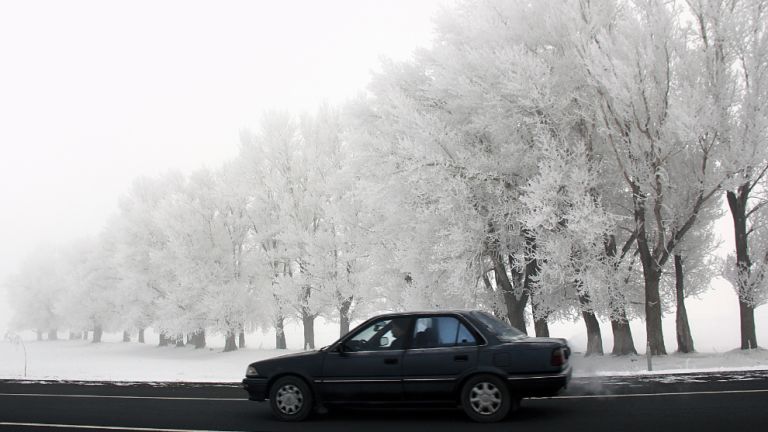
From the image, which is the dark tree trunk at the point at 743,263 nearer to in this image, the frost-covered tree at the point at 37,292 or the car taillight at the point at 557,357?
the car taillight at the point at 557,357

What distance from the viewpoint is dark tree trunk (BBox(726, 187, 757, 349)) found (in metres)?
19.5

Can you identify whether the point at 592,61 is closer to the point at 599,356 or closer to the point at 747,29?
the point at 747,29

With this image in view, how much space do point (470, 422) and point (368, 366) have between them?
1617 millimetres

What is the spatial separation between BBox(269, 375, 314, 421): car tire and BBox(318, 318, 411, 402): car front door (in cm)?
27

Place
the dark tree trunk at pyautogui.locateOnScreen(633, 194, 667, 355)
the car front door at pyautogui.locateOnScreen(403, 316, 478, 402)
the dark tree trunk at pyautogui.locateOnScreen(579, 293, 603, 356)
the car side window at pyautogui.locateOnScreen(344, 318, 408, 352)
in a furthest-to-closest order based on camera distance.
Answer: the dark tree trunk at pyautogui.locateOnScreen(579, 293, 603, 356)
the dark tree trunk at pyautogui.locateOnScreen(633, 194, 667, 355)
the car side window at pyautogui.locateOnScreen(344, 318, 408, 352)
the car front door at pyautogui.locateOnScreen(403, 316, 478, 402)

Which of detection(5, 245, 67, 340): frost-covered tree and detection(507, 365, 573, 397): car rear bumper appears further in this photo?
detection(5, 245, 67, 340): frost-covered tree

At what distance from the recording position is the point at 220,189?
3938cm

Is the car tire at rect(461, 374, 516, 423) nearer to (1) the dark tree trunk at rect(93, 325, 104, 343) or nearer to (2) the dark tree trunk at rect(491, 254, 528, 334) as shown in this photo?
(2) the dark tree trunk at rect(491, 254, 528, 334)

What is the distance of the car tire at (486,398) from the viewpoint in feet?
28.8

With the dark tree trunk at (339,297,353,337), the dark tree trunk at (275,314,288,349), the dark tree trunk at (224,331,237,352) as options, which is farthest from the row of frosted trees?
the dark tree trunk at (224,331,237,352)

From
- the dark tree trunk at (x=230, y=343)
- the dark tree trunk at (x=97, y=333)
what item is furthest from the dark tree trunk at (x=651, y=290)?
the dark tree trunk at (x=97, y=333)

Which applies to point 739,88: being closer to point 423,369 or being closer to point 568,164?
point 568,164

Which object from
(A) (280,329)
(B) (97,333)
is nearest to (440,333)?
(A) (280,329)

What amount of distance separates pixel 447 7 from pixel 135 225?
3219 cm
